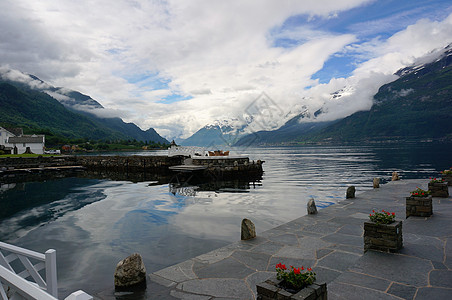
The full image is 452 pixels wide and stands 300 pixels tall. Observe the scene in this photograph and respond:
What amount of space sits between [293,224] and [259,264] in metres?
3.98

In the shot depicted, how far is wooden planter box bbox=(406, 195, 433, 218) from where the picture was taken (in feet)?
32.0

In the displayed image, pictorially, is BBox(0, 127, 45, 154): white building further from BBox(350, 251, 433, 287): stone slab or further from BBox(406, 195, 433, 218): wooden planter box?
BBox(350, 251, 433, 287): stone slab

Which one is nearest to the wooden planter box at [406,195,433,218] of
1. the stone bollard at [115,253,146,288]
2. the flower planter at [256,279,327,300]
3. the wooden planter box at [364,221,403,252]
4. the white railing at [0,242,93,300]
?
the wooden planter box at [364,221,403,252]

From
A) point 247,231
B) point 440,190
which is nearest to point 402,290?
point 247,231

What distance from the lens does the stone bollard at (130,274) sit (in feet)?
19.6

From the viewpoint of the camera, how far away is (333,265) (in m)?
6.52

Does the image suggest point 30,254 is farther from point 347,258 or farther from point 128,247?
point 128,247

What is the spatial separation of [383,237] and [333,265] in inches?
55.9

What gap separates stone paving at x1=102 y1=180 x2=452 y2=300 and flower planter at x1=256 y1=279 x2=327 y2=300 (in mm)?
1081

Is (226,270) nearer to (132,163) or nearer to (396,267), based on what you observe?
(396,267)

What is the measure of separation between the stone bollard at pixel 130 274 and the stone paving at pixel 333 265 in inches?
11.8

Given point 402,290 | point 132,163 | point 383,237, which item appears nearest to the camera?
point 402,290

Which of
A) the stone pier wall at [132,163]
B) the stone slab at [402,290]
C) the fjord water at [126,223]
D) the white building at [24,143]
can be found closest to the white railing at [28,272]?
the fjord water at [126,223]

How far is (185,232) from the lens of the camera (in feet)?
37.9
